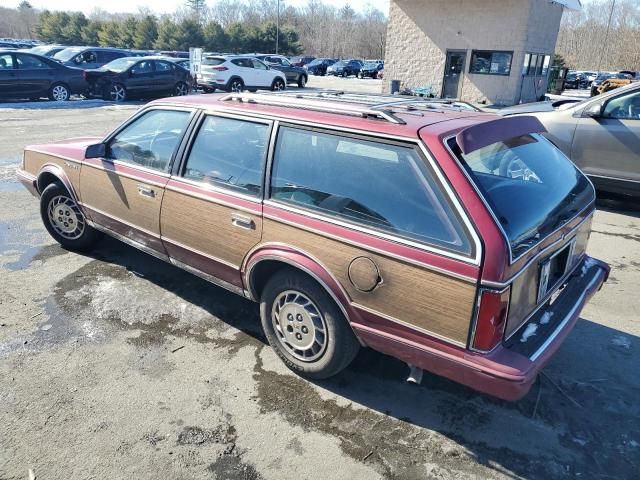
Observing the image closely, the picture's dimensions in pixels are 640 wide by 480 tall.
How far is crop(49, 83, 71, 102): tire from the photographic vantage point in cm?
1675

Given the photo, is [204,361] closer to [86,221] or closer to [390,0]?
[86,221]

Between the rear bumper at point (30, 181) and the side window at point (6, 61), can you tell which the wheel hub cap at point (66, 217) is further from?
the side window at point (6, 61)

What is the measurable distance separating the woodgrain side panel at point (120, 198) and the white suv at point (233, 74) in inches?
615

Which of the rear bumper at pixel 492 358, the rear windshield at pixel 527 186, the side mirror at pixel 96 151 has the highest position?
the rear windshield at pixel 527 186

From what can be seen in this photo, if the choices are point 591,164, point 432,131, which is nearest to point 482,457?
point 432,131

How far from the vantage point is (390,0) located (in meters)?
23.1

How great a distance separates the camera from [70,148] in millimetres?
4652

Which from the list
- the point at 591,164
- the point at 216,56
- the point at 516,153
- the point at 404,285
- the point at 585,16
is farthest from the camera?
the point at 585,16

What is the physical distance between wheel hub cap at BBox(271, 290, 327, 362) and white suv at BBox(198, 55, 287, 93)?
686 inches

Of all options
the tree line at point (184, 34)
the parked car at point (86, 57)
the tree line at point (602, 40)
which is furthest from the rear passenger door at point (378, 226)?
the tree line at point (602, 40)

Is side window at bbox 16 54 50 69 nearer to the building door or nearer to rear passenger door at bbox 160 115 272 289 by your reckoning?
rear passenger door at bbox 160 115 272 289

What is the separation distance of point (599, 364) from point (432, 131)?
2132 mm

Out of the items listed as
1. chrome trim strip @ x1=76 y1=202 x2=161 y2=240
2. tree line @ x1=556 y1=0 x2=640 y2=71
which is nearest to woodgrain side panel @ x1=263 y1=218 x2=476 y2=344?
chrome trim strip @ x1=76 y1=202 x2=161 y2=240

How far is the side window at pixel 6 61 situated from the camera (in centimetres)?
1531
